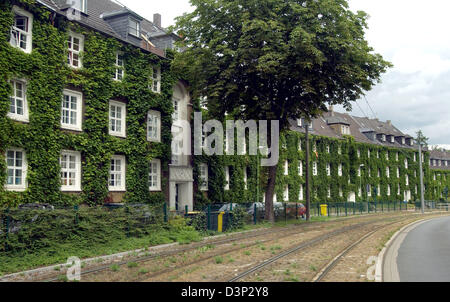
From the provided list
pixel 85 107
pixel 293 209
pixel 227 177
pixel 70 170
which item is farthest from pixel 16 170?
pixel 227 177

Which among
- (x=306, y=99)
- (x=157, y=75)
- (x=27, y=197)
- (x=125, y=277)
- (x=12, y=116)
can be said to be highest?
(x=157, y=75)

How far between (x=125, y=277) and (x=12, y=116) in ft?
42.3

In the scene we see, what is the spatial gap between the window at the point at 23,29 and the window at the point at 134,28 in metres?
7.25

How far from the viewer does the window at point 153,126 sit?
27.8 meters

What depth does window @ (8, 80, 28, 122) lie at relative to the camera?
19844 millimetres

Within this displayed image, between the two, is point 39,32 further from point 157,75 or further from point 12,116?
point 157,75

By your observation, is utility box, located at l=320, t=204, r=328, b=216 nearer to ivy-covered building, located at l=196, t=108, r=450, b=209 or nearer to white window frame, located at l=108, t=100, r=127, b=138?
ivy-covered building, located at l=196, t=108, r=450, b=209

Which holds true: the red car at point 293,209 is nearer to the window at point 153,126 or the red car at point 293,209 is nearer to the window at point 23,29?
the window at point 153,126

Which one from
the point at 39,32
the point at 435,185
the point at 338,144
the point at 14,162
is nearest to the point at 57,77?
the point at 39,32

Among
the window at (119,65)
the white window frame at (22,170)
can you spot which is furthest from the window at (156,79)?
the white window frame at (22,170)

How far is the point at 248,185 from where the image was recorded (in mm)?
39000

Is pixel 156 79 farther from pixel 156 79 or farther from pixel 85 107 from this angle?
pixel 85 107

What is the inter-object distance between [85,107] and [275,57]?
10.6 metres
